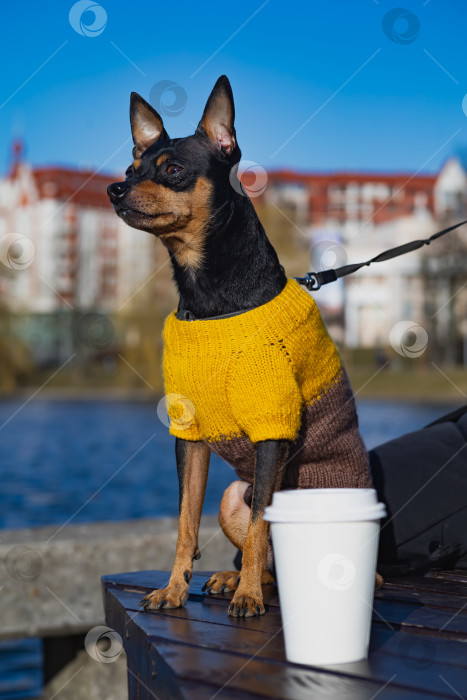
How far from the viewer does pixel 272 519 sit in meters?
2.00

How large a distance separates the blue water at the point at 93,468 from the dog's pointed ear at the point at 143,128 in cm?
544

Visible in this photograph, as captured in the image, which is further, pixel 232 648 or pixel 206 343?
pixel 206 343

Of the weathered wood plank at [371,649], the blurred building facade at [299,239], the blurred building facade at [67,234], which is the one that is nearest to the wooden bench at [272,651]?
the weathered wood plank at [371,649]

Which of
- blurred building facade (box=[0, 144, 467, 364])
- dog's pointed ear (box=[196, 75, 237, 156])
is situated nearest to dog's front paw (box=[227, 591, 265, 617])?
dog's pointed ear (box=[196, 75, 237, 156])

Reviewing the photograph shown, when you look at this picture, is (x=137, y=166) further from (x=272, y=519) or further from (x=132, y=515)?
(x=132, y=515)

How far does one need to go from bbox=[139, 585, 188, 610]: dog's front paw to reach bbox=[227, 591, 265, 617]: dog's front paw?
0.21m

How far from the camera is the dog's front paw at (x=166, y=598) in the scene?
8.53 ft

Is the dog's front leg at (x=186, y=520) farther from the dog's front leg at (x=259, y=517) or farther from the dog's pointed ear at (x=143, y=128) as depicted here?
the dog's pointed ear at (x=143, y=128)

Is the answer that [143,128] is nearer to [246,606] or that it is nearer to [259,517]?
[259,517]

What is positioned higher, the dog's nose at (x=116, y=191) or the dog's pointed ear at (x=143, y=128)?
the dog's pointed ear at (x=143, y=128)

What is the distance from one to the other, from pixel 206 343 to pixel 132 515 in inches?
259

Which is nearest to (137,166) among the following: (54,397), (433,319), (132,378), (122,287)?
(132,378)

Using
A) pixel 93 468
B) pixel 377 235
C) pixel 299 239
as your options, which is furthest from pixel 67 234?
pixel 93 468

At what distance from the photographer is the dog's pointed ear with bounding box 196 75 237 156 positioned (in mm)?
2871
